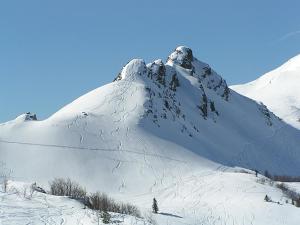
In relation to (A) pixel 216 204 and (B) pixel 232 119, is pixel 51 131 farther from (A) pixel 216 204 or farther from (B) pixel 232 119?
(B) pixel 232 119


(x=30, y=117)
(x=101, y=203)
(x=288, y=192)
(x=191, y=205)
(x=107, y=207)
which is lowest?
(x=107, y=207)

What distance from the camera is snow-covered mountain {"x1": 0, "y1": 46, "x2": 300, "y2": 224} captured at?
63.9m

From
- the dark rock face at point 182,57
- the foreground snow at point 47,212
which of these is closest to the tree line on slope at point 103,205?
the foreground snow at point 47,212

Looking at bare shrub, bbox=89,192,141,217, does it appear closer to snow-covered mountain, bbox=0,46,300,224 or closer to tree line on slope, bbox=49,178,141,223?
tree line on slope, bbox=49,178,141,223

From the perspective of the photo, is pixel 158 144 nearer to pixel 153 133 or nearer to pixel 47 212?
pixel 153 133

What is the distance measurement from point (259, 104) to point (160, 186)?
256 feet

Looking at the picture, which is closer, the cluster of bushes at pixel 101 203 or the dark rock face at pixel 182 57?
the cluster of bushes at pixel 101 203

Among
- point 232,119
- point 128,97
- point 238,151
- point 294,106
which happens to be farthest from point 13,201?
point 294,106

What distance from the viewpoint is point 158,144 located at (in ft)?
273

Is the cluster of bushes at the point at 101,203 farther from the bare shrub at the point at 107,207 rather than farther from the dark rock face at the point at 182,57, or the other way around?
the dark rock face at the point at 182,57

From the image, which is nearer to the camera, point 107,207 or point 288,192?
point 107,207

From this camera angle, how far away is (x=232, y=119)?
120m

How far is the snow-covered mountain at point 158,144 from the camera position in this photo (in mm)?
63906

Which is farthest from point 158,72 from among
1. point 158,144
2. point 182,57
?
point 158,144
